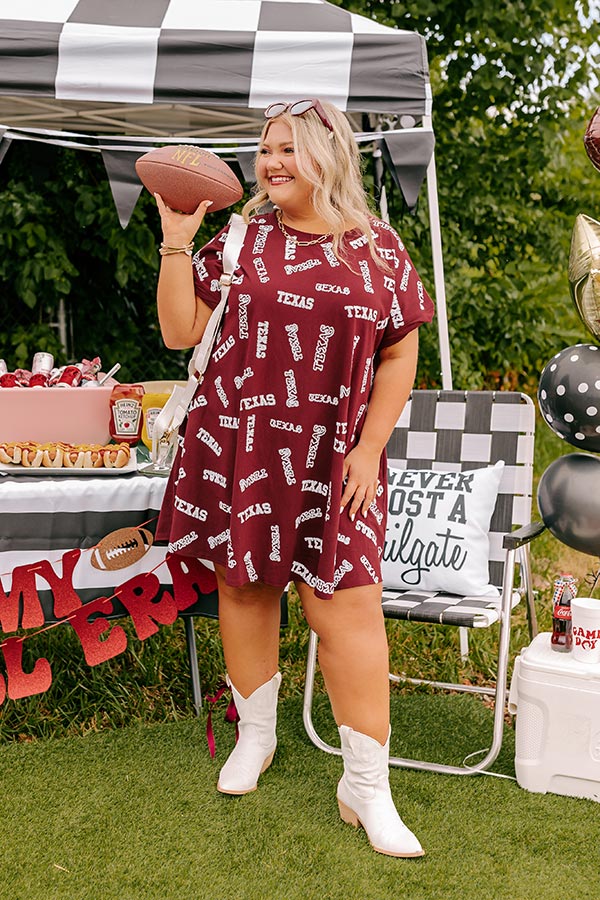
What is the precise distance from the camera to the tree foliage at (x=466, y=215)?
4.94 meters

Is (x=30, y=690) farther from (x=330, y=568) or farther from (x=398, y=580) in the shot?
(x=398, y=580)

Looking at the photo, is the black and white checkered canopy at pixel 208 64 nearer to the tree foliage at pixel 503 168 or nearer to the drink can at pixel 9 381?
the drink can at pixel 9 381

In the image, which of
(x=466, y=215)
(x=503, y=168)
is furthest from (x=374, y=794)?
(x=503, y=168)

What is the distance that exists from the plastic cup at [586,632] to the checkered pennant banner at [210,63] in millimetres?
1640

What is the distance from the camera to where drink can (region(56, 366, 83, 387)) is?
2.80 metres

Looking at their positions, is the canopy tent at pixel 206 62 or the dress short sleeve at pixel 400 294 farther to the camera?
the canopy tent at pixel 206 62

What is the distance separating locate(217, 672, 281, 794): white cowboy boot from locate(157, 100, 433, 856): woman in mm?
303

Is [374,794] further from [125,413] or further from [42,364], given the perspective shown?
[42,364]

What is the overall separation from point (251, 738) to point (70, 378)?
1187mm

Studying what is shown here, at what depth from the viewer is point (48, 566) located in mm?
2324

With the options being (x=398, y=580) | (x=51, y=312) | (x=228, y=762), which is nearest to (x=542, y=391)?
(x=398, y=580)

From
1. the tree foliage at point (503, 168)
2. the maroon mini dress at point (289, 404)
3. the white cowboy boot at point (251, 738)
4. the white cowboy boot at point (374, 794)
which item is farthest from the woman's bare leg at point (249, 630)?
the tree foliage at point (503, 168)

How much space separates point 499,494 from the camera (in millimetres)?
2988

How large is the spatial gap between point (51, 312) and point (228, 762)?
3.46 m
